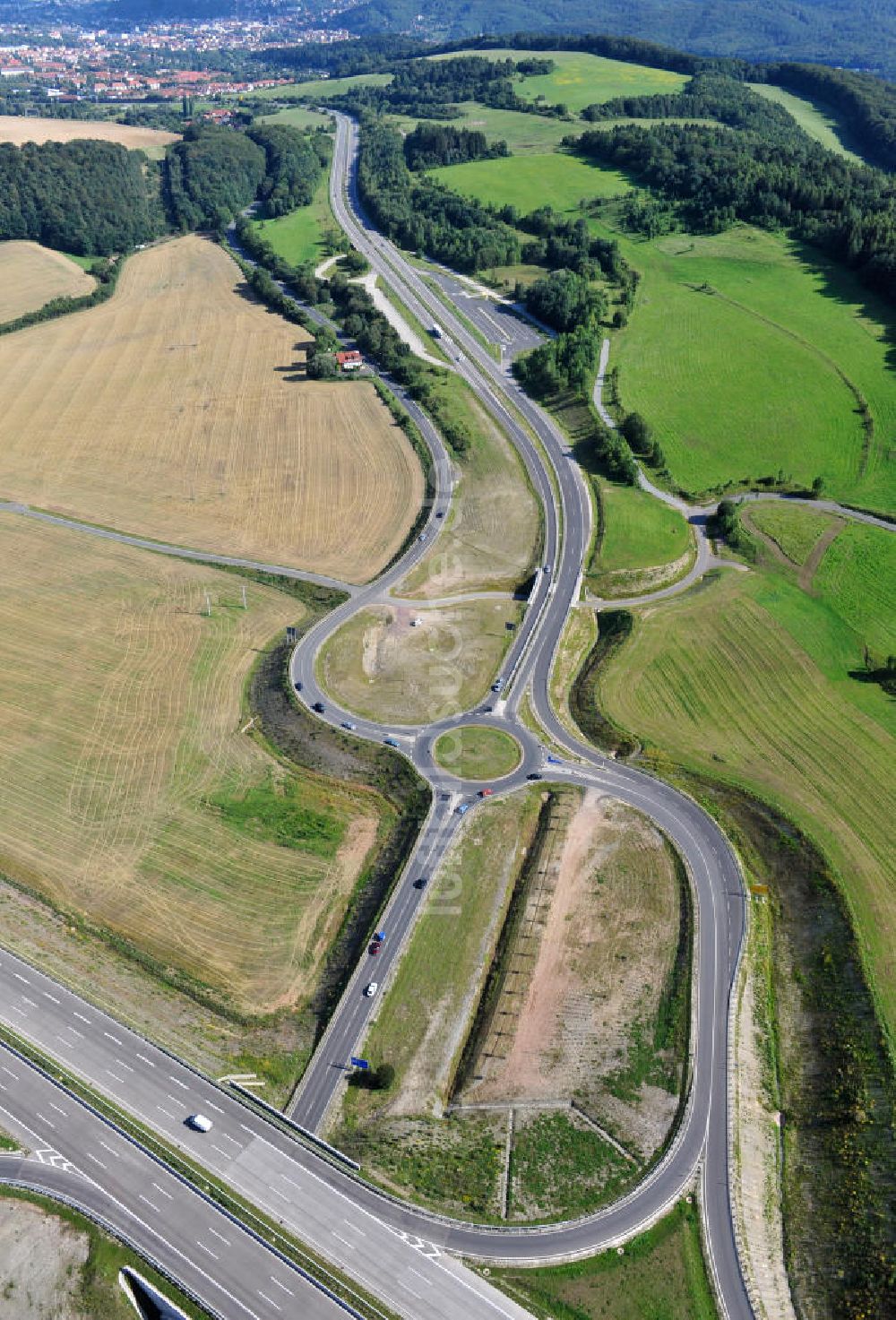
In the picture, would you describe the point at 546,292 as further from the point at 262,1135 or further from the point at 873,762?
the point at 262,1135

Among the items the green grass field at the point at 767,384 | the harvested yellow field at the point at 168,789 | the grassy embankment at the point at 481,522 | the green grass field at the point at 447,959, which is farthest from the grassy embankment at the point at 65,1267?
the green grass field at the point at 767,384

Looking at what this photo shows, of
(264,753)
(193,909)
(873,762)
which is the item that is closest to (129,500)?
(264,753)

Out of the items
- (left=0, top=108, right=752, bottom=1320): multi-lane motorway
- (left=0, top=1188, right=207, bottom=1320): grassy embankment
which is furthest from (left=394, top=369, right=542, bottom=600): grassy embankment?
(left=0, top=1188, right=207, bottom=1320): grassy embankment

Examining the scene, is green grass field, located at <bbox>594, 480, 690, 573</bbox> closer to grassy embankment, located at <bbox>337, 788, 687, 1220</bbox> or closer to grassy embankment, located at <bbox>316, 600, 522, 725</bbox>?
grassy embankment, located at <bbox>316, 600, 522, 725</bbox>

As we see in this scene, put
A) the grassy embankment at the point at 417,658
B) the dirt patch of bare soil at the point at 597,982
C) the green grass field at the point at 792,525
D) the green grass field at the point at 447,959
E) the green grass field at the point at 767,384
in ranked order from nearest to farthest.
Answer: the dirt patch of bare soil at the point at 597,982 → the green grass field at the point at 447,959 → the grassy embankment at the point at 417,658 → the green grass field at the point at 792,525 → the green grass field at the point at 767,384

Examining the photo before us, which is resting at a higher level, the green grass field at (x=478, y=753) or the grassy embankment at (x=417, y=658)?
the grassy embankment at (x=417, y=658)

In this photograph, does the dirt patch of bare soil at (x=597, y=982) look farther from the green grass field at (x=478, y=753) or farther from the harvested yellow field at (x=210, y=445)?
the harvested yellow field at (x=210, y=445)
